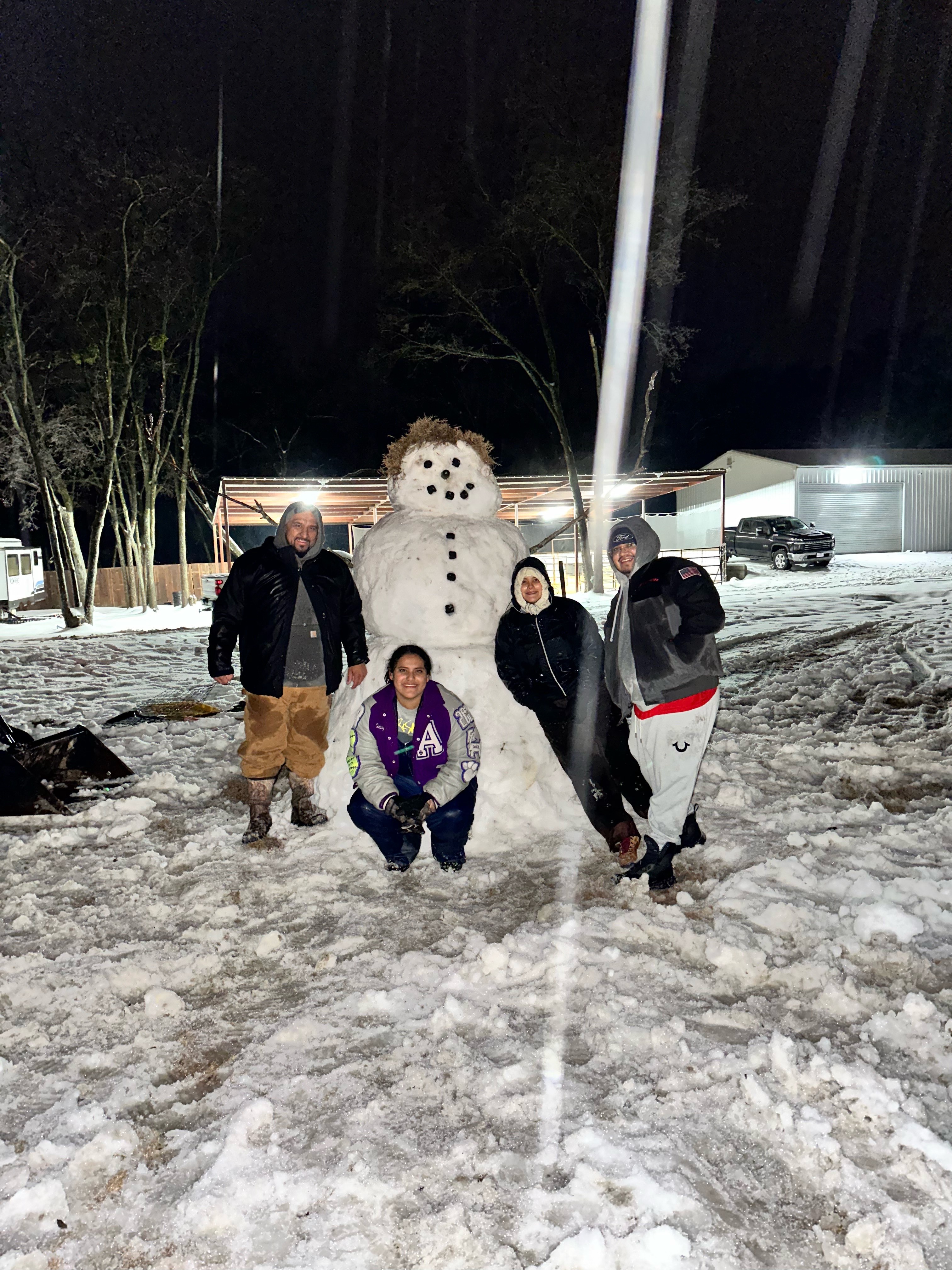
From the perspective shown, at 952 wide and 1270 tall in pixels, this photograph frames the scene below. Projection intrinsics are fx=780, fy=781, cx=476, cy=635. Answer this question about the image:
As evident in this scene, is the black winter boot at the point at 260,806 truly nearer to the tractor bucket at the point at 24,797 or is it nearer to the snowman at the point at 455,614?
the snowman at the point at 455,614

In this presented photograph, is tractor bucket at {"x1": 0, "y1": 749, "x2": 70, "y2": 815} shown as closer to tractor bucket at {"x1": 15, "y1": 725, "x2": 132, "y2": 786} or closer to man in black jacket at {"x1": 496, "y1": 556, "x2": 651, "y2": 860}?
tractor bucket at {"x1": 15, "y1": 725, "x2": 132, "y2": 786}

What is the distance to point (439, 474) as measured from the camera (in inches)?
177

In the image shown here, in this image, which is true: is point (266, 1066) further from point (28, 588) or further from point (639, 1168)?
point (28, 588)

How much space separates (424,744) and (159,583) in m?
21.4

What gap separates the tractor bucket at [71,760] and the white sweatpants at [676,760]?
352 cm

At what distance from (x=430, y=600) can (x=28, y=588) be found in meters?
22.3

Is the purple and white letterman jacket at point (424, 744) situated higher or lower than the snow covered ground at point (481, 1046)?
higher

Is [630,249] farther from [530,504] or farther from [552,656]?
[552,656]

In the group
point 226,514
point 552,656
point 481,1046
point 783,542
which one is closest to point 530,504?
point 783,542

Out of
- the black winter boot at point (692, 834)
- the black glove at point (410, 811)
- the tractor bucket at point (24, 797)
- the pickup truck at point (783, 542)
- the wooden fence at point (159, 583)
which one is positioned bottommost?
Result: the wooden fence at point (159, 583)

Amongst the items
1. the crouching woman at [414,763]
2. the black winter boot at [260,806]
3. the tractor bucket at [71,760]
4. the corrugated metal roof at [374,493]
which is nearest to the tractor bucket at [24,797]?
the tractor bucket at [71,760]

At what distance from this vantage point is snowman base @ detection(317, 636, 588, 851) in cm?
408

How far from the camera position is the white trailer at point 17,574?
19.6 metres

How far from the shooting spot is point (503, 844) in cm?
396
